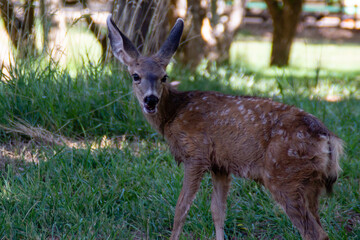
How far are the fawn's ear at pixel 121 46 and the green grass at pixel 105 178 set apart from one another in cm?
101

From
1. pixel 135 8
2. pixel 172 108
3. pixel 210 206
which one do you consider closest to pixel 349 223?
pixel 210 206

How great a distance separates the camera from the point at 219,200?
4422 mm

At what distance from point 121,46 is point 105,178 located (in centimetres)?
125

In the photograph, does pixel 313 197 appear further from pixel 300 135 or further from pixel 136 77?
pixel 136 77

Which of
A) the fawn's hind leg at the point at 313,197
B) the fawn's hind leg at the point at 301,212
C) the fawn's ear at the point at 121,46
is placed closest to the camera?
the fawn's hind leg at the point at 301,212

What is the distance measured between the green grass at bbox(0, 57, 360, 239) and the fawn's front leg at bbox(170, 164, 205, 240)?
0.86ft

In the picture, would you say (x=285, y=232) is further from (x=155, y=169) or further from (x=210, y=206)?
(x=155, y=169)

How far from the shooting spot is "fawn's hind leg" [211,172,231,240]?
432cm

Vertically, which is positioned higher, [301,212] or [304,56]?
[301,212]

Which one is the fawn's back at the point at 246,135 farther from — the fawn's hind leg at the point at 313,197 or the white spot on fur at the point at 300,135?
the fawn's hind leg at the point at 313,197

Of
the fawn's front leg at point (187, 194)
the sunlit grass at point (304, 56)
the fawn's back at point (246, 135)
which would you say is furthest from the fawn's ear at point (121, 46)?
the sunlit grass at point (304, 56)

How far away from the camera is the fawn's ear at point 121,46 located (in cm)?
468

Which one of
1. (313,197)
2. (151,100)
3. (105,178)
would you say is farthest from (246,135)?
(105,178)

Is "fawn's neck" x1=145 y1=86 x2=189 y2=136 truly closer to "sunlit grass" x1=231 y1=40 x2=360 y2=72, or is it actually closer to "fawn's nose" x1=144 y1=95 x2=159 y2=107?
"fawn's nose" x1=144 y1=95 x2=159 y2=107
